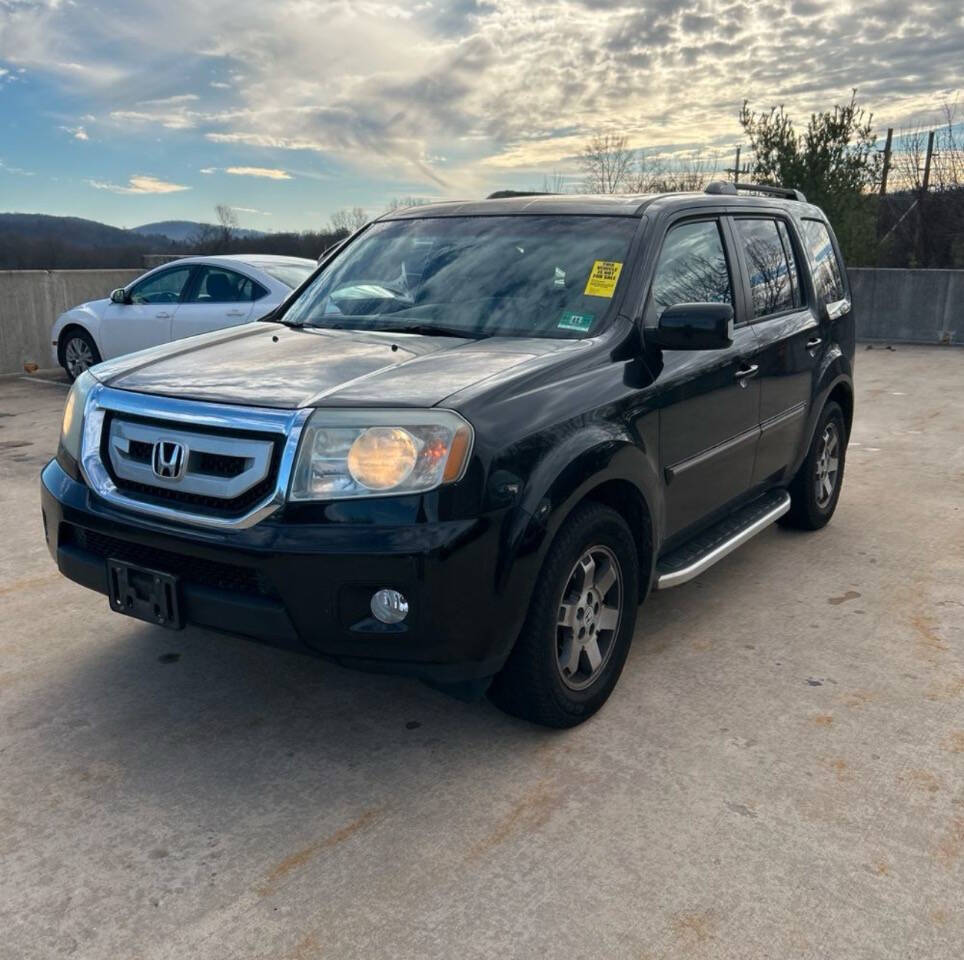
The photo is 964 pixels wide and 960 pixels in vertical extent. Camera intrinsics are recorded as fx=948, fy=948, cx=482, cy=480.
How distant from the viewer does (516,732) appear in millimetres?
3250

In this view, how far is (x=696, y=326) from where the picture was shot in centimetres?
333

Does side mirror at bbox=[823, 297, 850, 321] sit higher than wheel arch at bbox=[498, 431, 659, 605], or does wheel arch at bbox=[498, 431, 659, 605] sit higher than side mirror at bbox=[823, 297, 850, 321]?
side mirror at bbox=[823, 297, 850, 321]

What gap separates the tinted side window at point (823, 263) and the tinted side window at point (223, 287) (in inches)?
210

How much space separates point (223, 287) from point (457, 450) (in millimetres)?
7267

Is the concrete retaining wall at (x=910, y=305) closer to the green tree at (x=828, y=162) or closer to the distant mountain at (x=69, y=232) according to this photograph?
the green tree at (x=828, y=162)

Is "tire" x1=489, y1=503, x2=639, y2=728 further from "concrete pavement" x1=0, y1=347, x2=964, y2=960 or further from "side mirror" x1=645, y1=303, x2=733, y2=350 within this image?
"side mirror" x1=645, y1=303, x2=733, y2=350

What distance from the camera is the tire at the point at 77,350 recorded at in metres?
10.7

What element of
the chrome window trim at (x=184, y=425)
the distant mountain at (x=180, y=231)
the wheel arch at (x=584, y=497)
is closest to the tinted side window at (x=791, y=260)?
the wheel arch at (x=584, y=497)

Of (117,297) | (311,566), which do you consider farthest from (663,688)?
(117,297)

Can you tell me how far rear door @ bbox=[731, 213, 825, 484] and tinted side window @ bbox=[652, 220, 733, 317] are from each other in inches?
8.6

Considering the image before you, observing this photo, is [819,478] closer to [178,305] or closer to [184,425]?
[184,425]

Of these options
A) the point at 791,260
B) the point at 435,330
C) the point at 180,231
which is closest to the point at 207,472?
the point at 435,330

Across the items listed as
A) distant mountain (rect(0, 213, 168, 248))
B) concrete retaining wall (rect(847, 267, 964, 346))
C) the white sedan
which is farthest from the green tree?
distant mountain (rect(0, 213, 168, 248))

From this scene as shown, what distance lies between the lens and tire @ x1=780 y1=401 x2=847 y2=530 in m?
5.29
